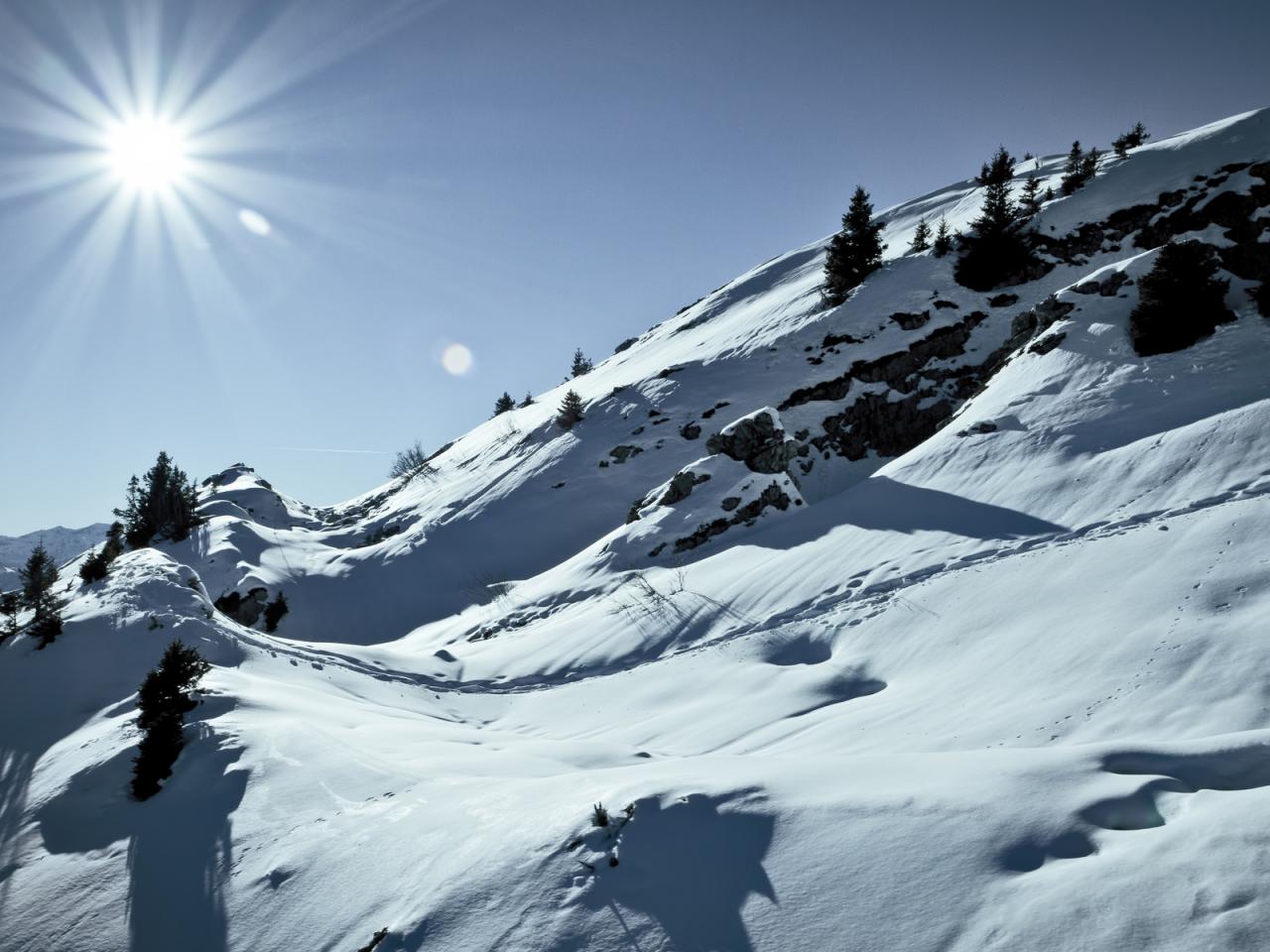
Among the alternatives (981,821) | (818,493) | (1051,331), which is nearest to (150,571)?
(981,821)

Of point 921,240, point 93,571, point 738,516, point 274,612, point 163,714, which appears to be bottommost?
point 163,714

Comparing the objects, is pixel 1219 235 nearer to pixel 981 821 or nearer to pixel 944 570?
pixel 944 570

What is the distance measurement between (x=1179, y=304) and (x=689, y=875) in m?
16.5

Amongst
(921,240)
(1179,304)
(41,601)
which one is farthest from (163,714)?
(921,240)

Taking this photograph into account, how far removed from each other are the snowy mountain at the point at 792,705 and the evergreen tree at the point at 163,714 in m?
0.25

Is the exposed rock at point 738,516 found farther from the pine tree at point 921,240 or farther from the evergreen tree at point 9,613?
the pine tree at point 921,240

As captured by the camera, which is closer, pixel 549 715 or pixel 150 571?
pixel 549 715

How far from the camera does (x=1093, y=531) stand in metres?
8.48

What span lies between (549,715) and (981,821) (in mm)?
8228

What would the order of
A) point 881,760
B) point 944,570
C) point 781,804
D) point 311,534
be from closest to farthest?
point 781,804
point 881,760
point 944,570
point 311,534

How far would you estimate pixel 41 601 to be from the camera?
11750 mm

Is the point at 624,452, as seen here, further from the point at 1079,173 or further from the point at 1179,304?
the point at 1079,173

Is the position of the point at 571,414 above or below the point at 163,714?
above

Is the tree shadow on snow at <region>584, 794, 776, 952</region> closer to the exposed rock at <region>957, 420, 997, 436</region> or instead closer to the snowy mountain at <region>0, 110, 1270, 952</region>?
the snowy mountain at <region>0, 110, 1270, 952</region>
